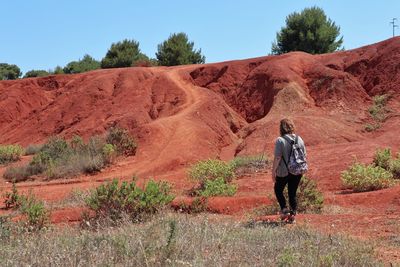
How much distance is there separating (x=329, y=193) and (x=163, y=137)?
28.5 feet

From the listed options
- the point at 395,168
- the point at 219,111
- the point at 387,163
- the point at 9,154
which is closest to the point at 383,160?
the point at 387,163

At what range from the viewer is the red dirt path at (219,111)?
53.5 feet

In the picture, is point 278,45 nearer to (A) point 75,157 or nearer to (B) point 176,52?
(B) point 176,52

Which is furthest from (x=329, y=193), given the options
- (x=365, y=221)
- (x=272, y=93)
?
(x=272, y=93)

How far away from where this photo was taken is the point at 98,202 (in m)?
8.77

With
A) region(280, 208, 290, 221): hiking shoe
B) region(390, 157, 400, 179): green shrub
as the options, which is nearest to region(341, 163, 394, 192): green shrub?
region(390, 157, 400, 179): green shrub

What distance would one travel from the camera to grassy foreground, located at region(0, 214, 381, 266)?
475cm

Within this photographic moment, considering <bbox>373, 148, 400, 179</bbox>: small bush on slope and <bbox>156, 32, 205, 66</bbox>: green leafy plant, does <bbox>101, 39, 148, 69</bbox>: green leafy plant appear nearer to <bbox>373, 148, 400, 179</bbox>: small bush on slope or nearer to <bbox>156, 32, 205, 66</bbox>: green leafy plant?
<bbox>156, 32, 205, 66</bbox>: green leafy plant

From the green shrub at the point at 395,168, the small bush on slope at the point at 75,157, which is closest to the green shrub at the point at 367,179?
the green shrub at the point at 395,168

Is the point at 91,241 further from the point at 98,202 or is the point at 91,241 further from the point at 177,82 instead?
the point at 177,82

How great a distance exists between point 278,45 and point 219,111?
16469mm

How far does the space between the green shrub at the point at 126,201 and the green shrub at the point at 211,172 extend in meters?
4.57

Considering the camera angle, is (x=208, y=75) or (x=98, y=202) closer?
(x=98, y=202)

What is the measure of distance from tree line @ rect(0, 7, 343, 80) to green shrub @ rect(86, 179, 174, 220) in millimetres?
26789
